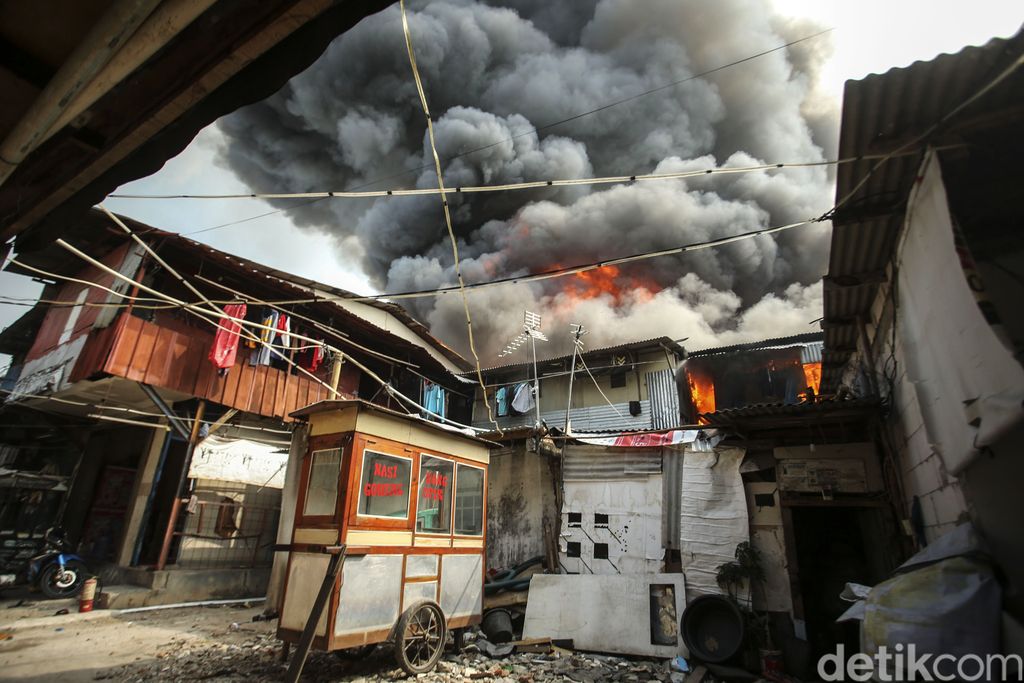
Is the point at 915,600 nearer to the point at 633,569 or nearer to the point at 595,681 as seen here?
the point at 595,681

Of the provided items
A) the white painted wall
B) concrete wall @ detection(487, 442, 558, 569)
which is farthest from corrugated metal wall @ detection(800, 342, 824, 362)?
concrete wall @ detection(487, 442, 558, 569)

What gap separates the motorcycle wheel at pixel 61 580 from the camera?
38.1 feet

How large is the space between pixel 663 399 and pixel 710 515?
34.5ft

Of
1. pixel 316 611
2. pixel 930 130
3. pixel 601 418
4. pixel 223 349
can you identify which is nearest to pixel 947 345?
pixel 930 130

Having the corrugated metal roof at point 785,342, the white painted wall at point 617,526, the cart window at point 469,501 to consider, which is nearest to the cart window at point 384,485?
Answer: the cart window at point 469,501

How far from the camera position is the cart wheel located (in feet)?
22.8

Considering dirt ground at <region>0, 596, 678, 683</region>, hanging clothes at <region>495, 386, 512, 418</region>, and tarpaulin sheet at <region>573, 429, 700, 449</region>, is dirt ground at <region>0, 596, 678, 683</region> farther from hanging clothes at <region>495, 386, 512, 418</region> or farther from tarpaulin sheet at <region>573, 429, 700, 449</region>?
Result: hanging clothes at <region>495, 386, 512, 418</region>

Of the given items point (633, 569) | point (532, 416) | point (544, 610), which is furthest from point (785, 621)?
point (532, 416)

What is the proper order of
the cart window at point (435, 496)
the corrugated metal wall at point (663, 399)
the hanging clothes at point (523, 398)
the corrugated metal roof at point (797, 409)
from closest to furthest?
1. the cart window at point (435, 496)
2. the corrugated metal roof at point (797, 409)
3. the corrugated metal wall at point (663, 399)
4. the hanging clothes at point (523, 398)

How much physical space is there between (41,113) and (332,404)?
18.5 ft

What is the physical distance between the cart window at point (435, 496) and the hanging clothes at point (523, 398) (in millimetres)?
13087

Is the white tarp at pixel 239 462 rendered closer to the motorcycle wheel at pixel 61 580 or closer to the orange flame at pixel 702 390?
the motorcycle wheel at pixel 61 580

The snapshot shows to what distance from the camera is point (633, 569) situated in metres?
10.6

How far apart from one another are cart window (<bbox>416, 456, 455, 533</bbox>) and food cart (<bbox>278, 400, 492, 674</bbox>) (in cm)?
2
